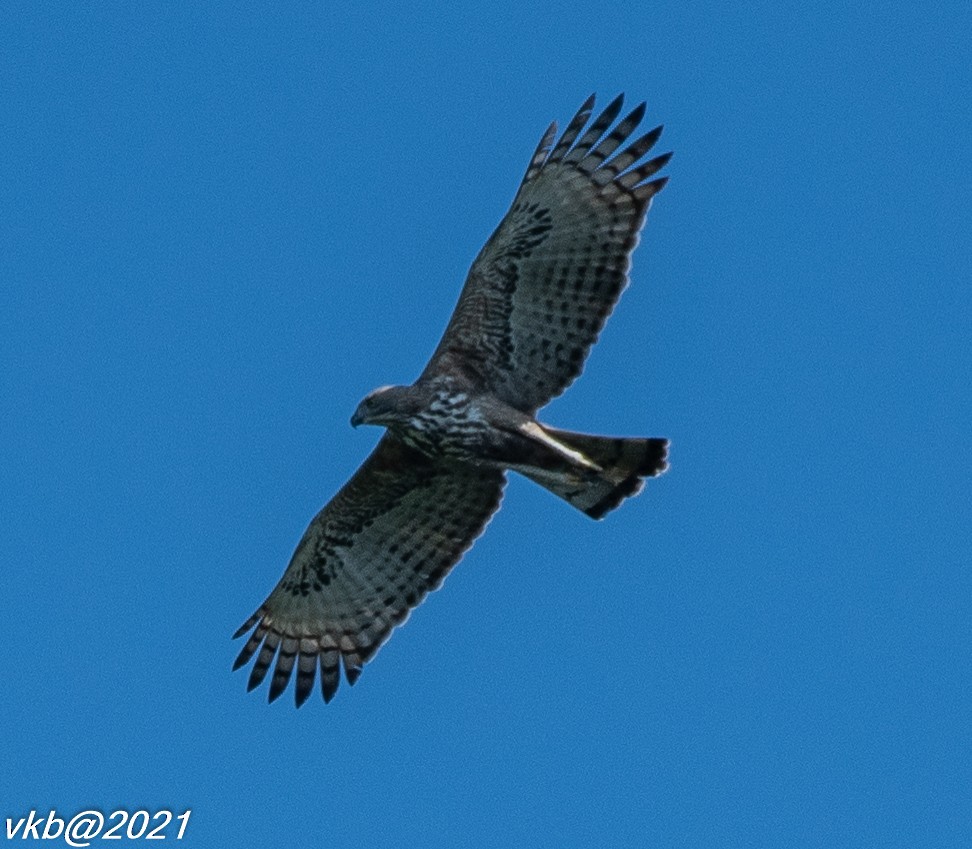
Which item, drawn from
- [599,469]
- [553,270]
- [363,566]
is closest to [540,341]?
[553,270]

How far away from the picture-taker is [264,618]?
1405 centimetres

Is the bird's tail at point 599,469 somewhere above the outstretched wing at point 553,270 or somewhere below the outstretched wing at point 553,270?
below

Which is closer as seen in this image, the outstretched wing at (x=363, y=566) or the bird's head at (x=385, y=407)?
the bird's head at (x=385, y=407)

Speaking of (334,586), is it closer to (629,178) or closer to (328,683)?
(328,683)

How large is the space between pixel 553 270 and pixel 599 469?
1.16 m

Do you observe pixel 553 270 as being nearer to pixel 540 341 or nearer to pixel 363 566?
pixel 540 341

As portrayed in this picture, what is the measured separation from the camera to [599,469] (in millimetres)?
12914

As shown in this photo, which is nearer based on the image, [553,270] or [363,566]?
[553,270]

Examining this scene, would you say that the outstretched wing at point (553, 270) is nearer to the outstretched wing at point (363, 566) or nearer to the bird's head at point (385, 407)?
the bird's head at point (385, 407)

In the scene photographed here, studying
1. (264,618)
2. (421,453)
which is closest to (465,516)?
(421,453)

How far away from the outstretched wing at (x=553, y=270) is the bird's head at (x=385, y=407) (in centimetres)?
26

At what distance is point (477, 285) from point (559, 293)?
0.47 metres

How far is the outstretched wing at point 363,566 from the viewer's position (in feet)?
44.7

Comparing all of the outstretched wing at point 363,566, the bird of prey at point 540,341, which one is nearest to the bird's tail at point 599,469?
the bird of prey at point 540,341
